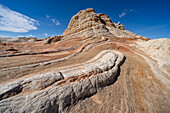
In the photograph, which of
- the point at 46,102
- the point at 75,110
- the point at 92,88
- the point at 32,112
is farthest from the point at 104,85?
the point at 32,112

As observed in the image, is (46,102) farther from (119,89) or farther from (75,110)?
(119,89)

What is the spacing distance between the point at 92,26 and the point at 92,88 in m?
17.9

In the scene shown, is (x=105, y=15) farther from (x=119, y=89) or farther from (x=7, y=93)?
(x=7, y=93)

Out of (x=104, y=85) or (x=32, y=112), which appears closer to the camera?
(x=32, y=112)

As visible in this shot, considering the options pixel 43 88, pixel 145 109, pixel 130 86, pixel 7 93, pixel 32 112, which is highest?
pixel 7 93

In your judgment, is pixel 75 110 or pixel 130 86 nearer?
pixel 75 110


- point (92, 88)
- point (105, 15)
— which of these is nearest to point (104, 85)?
point (92, 88)

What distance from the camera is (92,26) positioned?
17.6 m

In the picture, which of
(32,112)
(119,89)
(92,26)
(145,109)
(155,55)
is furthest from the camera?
(92,26)

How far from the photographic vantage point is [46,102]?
7.54 ft

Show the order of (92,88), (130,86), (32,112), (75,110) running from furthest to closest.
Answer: (130,86) < (92,88) < (75,110) < (32,112)

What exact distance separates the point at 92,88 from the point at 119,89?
71.5 inches

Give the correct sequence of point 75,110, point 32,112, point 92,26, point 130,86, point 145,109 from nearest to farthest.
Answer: point 32,112, point 75,110, point 145,109, point 130,86, point 92,26

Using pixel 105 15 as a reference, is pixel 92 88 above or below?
below
